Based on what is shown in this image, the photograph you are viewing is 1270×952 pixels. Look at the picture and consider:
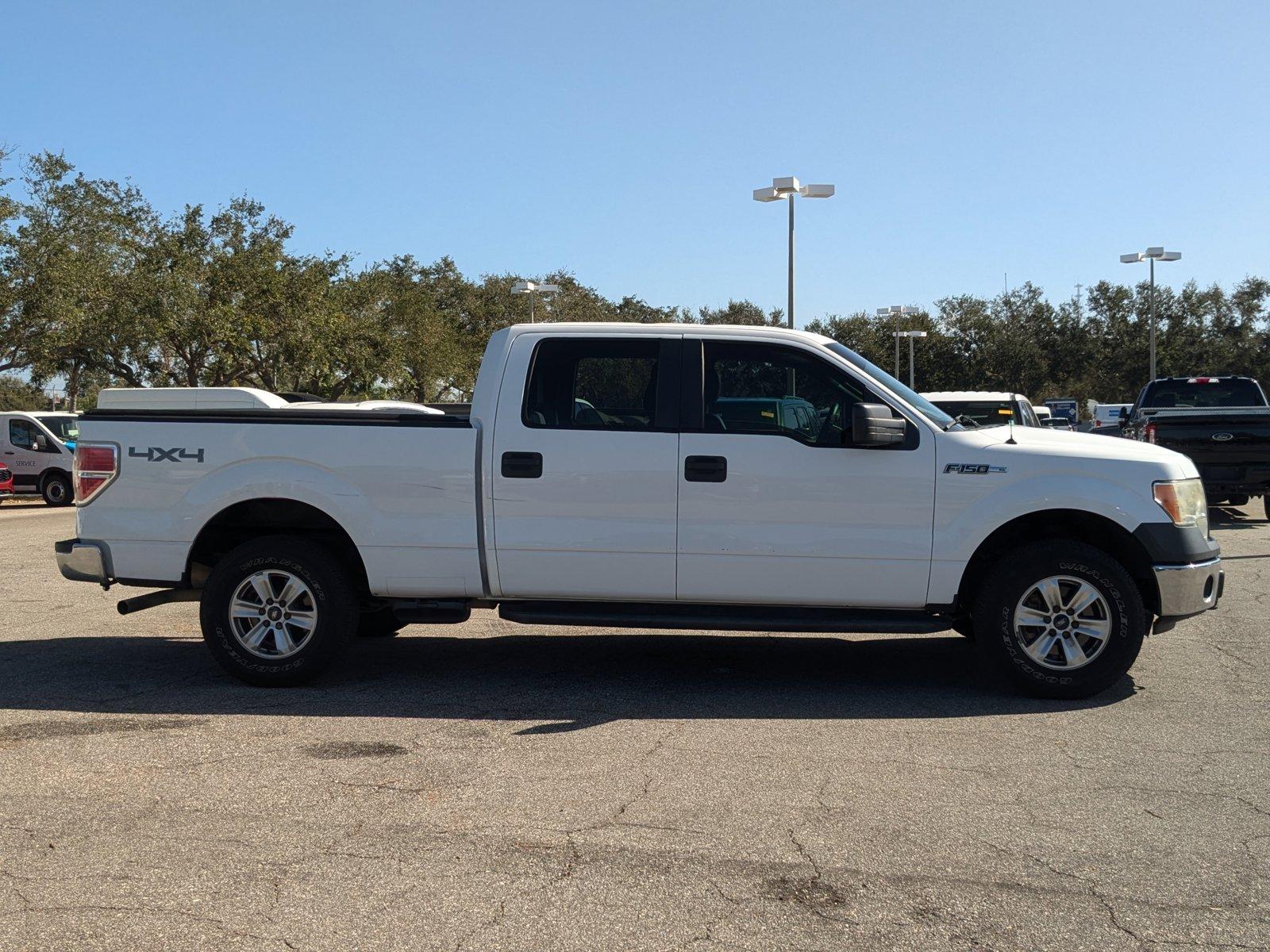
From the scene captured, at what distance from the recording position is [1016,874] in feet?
13.4

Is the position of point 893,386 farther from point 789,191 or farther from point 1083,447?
point 789,191

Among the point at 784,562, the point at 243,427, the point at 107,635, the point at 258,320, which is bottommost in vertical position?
the point at 107,635

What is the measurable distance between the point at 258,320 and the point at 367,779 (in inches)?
1220

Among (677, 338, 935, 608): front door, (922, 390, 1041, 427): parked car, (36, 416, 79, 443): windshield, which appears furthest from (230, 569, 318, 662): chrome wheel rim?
(36, 416, 79, 443): windshield

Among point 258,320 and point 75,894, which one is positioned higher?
point 258,320

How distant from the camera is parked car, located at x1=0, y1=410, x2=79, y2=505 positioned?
2447 cm

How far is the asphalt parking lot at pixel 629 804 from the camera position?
3.70 m

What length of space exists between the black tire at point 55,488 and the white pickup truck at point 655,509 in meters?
19.8

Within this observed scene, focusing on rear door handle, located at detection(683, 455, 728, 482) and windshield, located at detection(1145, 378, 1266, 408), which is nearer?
rear door handle, located at detection(683, 455, 728, 482)

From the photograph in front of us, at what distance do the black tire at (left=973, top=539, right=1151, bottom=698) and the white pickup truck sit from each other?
1 centimetres

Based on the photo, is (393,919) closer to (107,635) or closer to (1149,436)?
(107,635)

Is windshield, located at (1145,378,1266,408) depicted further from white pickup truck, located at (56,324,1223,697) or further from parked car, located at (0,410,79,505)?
parked car, located at (0,410,79,505)

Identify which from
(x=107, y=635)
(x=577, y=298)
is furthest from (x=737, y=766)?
(x=577, y=298)

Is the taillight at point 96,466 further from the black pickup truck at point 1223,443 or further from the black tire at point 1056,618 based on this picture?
the black pickup truck at point 1223,443
